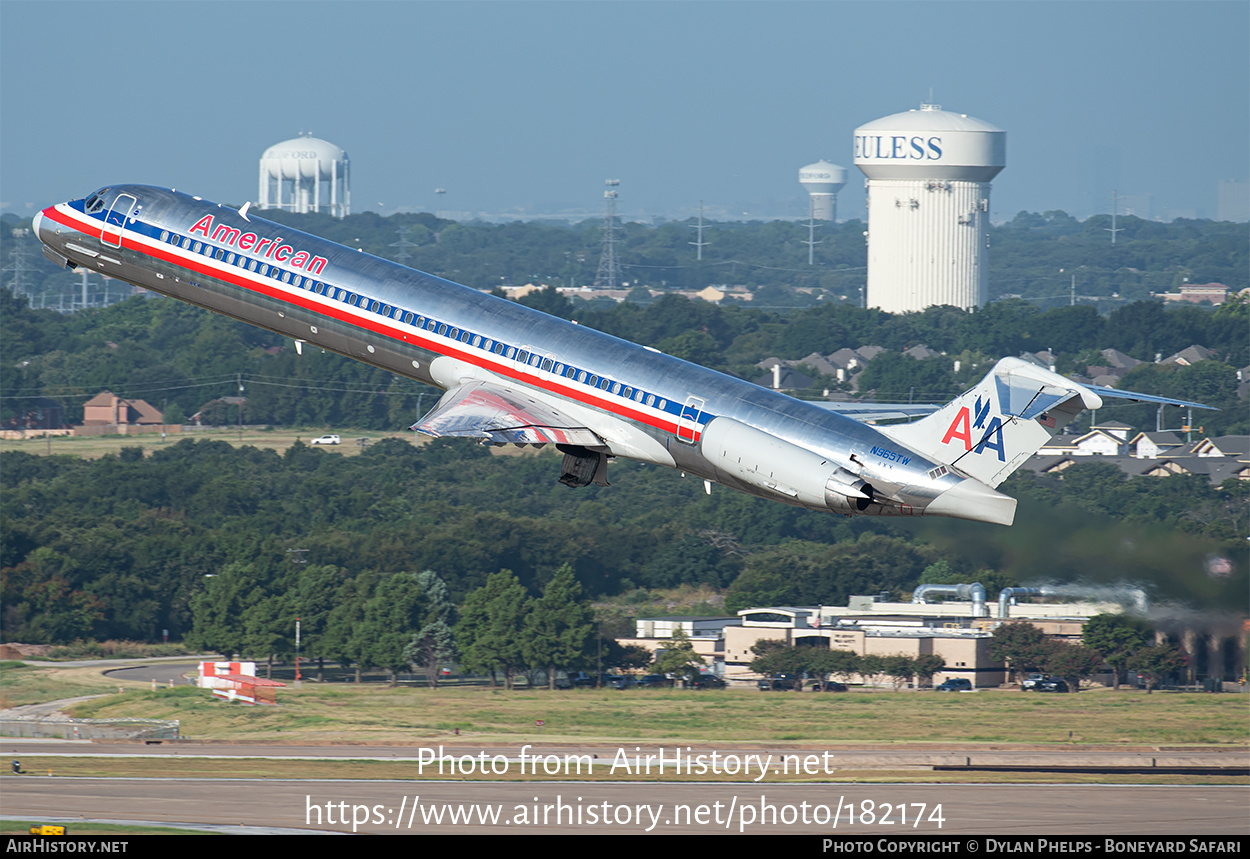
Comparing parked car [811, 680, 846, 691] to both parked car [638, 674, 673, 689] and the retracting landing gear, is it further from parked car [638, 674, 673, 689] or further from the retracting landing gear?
the retracting landing gear

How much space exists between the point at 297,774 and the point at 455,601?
213 feet

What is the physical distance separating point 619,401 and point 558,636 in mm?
81830

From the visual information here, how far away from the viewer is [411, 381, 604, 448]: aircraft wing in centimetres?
5444

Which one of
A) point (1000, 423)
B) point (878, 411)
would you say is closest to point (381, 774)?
point (878, 411)

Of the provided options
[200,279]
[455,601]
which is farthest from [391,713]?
[200,279]

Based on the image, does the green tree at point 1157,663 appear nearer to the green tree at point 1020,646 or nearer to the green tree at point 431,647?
the green tree at point 1020,646

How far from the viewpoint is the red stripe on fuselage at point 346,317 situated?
54875 mm

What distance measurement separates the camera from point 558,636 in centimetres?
13488

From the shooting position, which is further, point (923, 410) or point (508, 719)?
point (508, 719)

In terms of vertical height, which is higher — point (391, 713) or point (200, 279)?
point (200, 279)

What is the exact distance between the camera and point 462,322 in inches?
2243

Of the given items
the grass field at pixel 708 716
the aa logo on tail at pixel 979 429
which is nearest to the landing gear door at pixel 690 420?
the aa logo on tail at pixel 979 429

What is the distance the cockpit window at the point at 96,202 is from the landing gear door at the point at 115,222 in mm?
645
